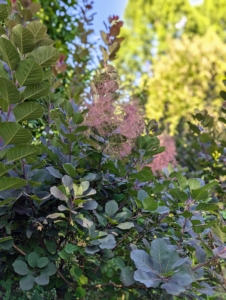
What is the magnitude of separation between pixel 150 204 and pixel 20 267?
1.51ft

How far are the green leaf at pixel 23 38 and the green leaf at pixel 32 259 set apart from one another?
638mm

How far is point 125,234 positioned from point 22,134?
0.61 m

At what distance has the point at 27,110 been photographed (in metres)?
0.93

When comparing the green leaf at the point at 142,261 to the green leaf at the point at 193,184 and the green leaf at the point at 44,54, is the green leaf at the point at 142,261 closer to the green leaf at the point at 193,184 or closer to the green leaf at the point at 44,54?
the green leaf at the point at 193,184

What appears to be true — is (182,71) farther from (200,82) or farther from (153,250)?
(153,250)

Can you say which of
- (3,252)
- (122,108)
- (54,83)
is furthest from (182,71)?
(3,252)

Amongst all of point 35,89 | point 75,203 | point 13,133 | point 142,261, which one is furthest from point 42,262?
point 35,89

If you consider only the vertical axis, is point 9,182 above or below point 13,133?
below

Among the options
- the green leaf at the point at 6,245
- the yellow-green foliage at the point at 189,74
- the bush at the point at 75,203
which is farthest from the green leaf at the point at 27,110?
the yellow-green foliage at the point at 189,74

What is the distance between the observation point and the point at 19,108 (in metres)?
0.92

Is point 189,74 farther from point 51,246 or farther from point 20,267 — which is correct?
point 20,267

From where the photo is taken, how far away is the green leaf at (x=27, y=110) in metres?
0.92

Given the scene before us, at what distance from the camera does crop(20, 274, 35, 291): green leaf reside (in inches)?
40.1

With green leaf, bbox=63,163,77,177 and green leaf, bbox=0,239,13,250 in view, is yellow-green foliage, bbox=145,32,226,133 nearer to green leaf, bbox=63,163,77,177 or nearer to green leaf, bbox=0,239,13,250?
green leaf, bbox=63,163,77,177
